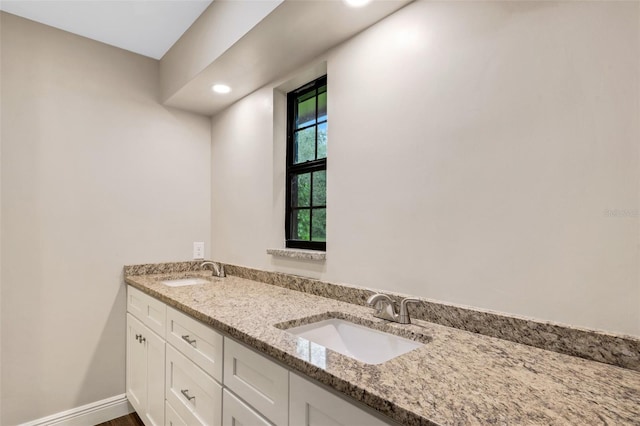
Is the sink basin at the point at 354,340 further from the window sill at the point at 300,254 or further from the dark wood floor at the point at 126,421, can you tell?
the dark wood floor at the point at 126,421

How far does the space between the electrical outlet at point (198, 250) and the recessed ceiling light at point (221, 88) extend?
118cm

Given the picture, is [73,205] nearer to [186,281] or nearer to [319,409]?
[186,281]

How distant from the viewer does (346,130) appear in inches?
62.8

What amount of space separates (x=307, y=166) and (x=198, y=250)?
1.25m

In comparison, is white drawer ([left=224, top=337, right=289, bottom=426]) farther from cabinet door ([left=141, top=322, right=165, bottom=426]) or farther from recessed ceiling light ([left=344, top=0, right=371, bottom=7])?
recessed ceiling light ([left=344, top=0, right=371, bottom=7])

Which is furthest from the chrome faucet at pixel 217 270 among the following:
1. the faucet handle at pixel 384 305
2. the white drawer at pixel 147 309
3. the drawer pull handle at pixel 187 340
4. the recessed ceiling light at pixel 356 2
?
the recessed ceiling light at pixel 356 2

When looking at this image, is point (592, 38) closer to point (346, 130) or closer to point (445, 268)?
point (445, 268)

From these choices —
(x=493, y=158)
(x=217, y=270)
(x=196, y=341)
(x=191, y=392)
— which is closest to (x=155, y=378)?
(x=191, y=392)

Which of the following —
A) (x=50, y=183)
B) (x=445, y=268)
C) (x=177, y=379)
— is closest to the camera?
(x=445, y=268)

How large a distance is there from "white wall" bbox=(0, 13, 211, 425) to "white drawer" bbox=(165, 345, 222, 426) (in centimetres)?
90

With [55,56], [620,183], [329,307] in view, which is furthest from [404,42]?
[55,56]

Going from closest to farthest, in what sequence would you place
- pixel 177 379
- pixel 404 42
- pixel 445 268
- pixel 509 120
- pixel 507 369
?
pixel 507 369, pixel 509 120, pixel 445 268, pixel 404 42, pixel 177 379

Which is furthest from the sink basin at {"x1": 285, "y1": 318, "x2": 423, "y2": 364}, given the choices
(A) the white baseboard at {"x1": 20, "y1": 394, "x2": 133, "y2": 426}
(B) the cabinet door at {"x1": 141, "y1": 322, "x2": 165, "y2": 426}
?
(A) the white baseboard at {"x1": 20, "y1": 394, "x2": 133, "y2": 426}

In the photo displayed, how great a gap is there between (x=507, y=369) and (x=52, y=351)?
248 cm
